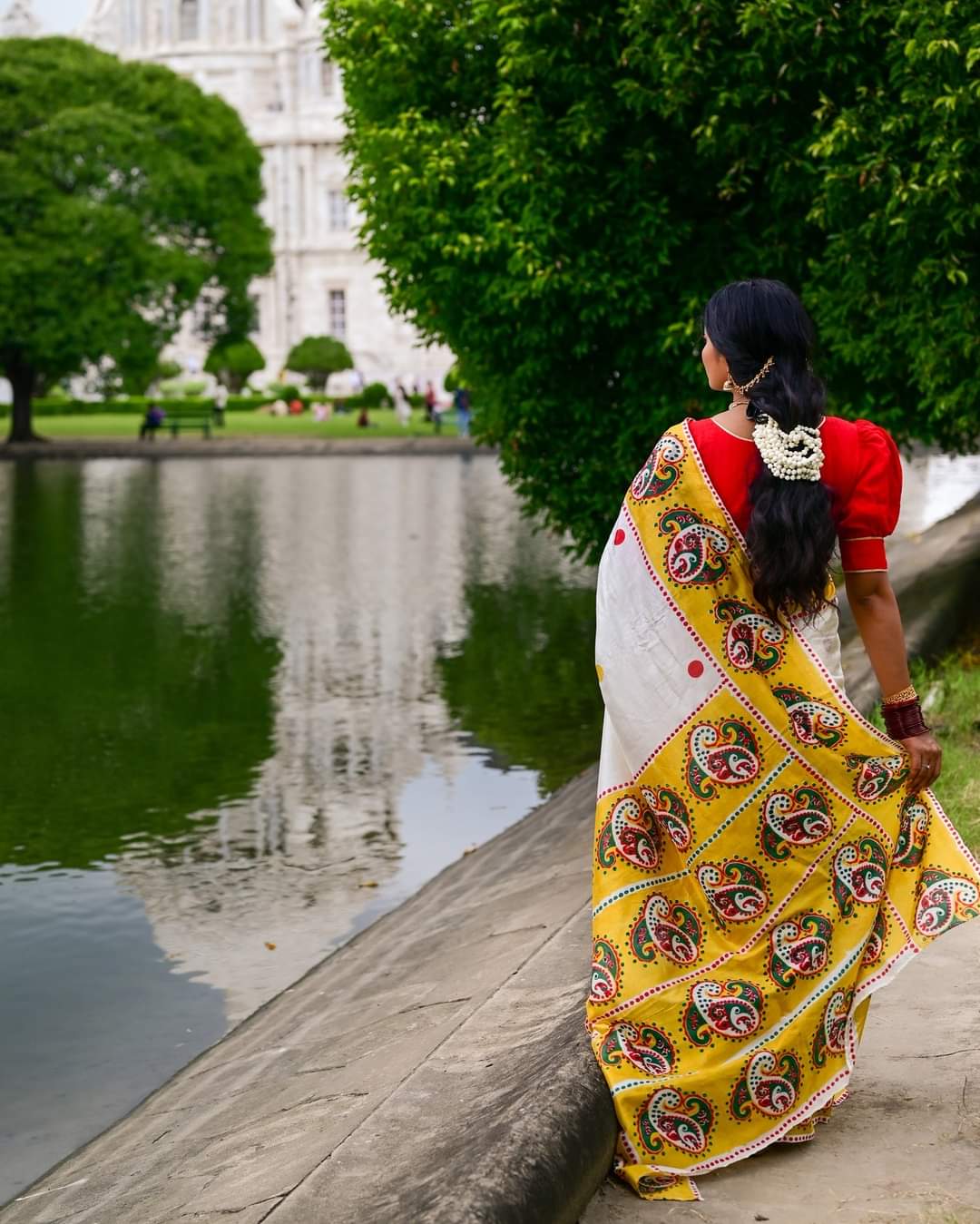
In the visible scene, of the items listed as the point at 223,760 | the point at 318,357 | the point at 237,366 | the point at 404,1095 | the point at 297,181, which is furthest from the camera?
the point at 297,181

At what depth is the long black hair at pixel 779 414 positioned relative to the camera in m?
3.31

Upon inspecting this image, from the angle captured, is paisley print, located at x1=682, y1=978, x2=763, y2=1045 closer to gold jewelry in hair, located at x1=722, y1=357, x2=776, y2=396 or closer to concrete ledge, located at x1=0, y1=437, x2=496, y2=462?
gold jewelry in hair, located at x1=722, y1=357, x2=776, y2=396

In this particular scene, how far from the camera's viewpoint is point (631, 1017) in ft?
11.1

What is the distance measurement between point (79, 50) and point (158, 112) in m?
2.34

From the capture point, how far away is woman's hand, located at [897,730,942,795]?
3455mm

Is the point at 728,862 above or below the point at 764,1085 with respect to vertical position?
above

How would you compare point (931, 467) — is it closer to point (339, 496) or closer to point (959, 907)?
point (339, 496)

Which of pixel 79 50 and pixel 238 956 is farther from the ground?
pixel 79 50

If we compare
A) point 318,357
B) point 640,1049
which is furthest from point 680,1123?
point 318,357

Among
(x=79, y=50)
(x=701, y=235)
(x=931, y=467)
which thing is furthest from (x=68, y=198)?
(x=701, y=235)

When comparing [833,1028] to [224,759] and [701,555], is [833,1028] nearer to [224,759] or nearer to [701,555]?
[701,555]

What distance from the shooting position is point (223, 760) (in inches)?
360

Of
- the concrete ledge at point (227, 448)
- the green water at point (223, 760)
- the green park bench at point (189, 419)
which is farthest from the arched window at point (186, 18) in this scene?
the green water at point (223, 760)

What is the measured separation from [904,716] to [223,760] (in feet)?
20.1
